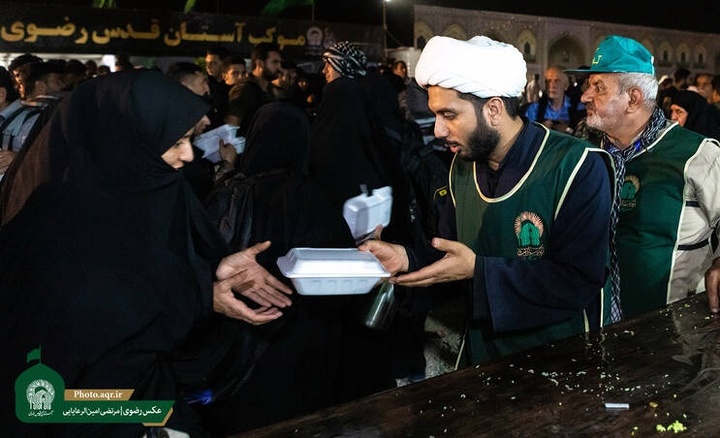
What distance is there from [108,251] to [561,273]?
1.24 metres

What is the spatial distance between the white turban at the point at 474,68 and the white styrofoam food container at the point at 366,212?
1.21m

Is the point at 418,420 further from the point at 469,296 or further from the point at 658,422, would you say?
the point at 469,296

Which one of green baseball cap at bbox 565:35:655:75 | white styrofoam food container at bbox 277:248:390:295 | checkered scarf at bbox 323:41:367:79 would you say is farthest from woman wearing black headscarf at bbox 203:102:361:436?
checkered scarf at bbox 323:41:367:79

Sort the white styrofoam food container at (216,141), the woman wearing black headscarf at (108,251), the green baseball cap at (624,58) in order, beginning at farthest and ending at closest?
the white styrofoam food container at (216,141), the green baseball cap at (624,58), the woman wearing black headscarf at (108,251)

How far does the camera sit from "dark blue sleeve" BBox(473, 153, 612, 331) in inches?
77.8

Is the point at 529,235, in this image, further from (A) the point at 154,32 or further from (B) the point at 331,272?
(A) the point at 154,32

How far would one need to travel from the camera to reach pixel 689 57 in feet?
127

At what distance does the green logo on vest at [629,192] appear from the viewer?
2.64 m

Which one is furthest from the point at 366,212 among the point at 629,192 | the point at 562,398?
the point at 562,398

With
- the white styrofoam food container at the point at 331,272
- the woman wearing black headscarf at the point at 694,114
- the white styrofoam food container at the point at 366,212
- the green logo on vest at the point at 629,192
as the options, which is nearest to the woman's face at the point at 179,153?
the white styrofoam food container at the point at 331,272

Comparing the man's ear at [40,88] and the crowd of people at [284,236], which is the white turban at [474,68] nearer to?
the crowd of people at [284,236]

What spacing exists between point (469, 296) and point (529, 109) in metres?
4.76

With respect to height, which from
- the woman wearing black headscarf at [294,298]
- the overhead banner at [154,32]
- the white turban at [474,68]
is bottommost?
the woman wearing black headscarf at [294,298]

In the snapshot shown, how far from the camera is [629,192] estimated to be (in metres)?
2.67
